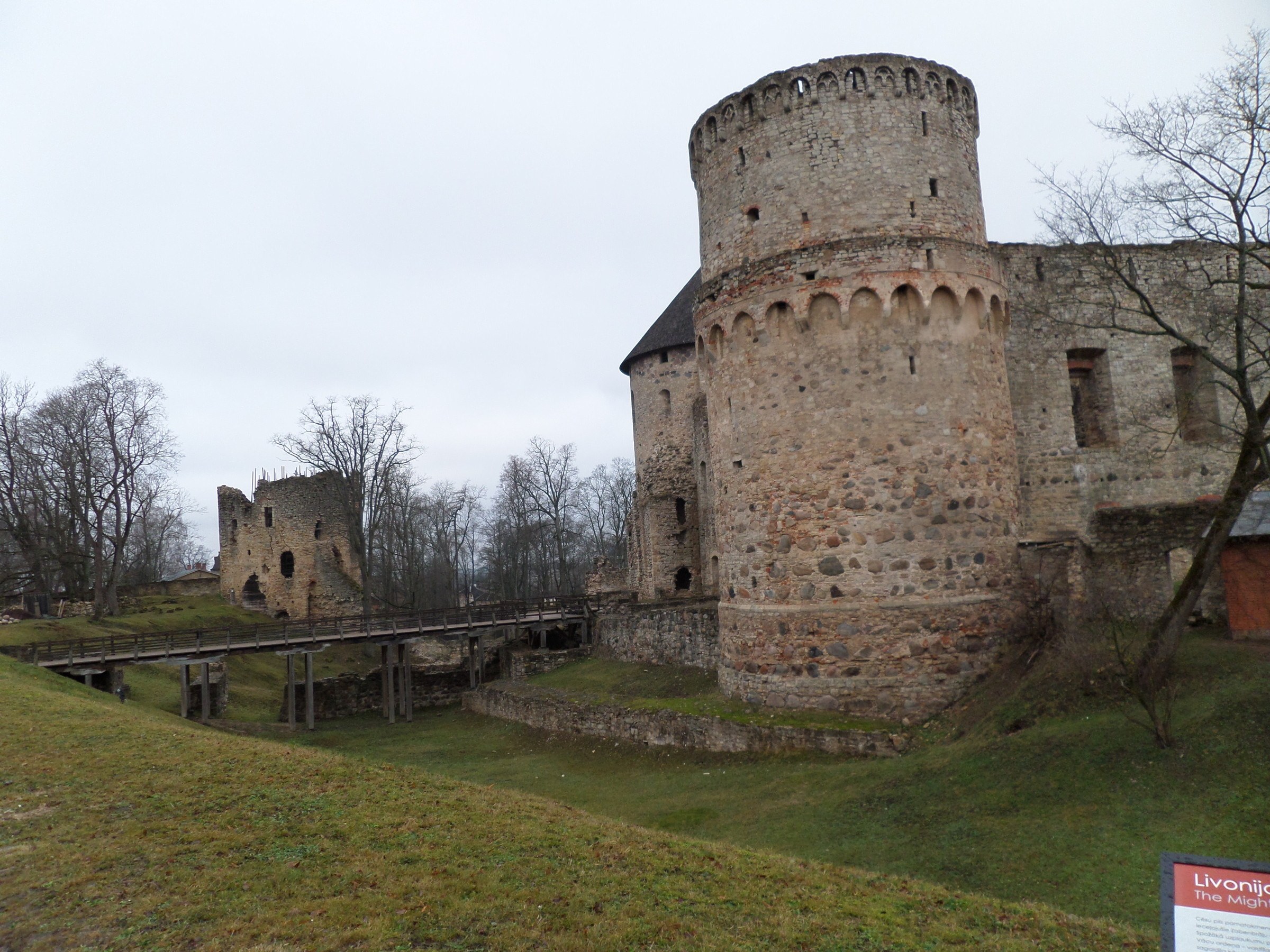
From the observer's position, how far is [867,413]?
13844 mm

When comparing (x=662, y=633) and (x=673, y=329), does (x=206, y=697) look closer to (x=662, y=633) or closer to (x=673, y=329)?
(x=662, y=633)

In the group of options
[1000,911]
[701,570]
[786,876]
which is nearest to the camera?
[1000,911]

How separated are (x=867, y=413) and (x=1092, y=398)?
288 inches

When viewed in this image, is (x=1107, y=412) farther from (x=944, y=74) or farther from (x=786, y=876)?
(x=786, y=876)

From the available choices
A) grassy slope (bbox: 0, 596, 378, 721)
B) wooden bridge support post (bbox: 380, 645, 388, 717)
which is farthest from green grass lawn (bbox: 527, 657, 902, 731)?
grassy slope (bbox: 0, 596, 378, 721)

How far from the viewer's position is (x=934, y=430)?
13.9 meters

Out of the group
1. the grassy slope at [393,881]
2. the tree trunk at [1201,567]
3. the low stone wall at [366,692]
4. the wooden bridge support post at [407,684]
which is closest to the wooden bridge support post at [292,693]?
the low stone wall at [366,692]

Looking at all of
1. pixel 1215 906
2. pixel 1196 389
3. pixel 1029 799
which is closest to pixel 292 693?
pixel 1029 799

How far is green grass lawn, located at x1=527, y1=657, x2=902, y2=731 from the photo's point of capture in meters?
13.3

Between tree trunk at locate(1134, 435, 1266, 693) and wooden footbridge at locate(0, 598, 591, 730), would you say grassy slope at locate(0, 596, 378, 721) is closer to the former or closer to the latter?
wooden footbridge at locate(0, 598, 591, 730)

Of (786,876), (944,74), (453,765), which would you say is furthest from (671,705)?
(944,74)

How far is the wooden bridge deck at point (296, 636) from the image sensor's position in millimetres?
19812

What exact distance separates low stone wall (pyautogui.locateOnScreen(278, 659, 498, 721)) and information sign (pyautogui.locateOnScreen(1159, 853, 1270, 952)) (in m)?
22.7

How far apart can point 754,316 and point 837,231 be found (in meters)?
2.00
